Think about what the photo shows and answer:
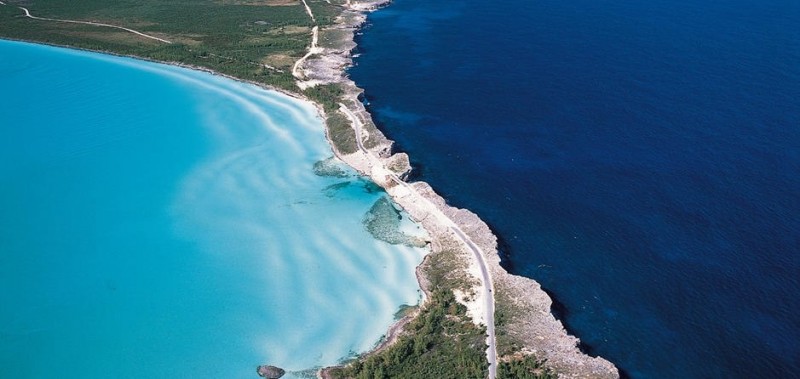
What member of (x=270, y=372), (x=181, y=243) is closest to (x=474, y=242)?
(x=270, y=372)

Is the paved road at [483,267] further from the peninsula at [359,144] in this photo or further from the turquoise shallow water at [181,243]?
the turquoise shallow water at [181,243]

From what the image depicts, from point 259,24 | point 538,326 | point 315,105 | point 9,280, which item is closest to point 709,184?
point 538,326

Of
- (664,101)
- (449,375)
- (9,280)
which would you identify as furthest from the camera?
(664,101)

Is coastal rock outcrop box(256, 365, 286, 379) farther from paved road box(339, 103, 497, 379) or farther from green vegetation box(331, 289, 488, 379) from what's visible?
paved road box(339, 103, 497, 379)

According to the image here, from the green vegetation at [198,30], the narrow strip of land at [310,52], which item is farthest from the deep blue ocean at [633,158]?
the green vegetation at [198,30]

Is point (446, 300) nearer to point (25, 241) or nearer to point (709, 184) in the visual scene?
point (709, 184)

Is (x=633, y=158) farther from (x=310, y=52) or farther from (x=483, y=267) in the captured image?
(x=310, y=52)
